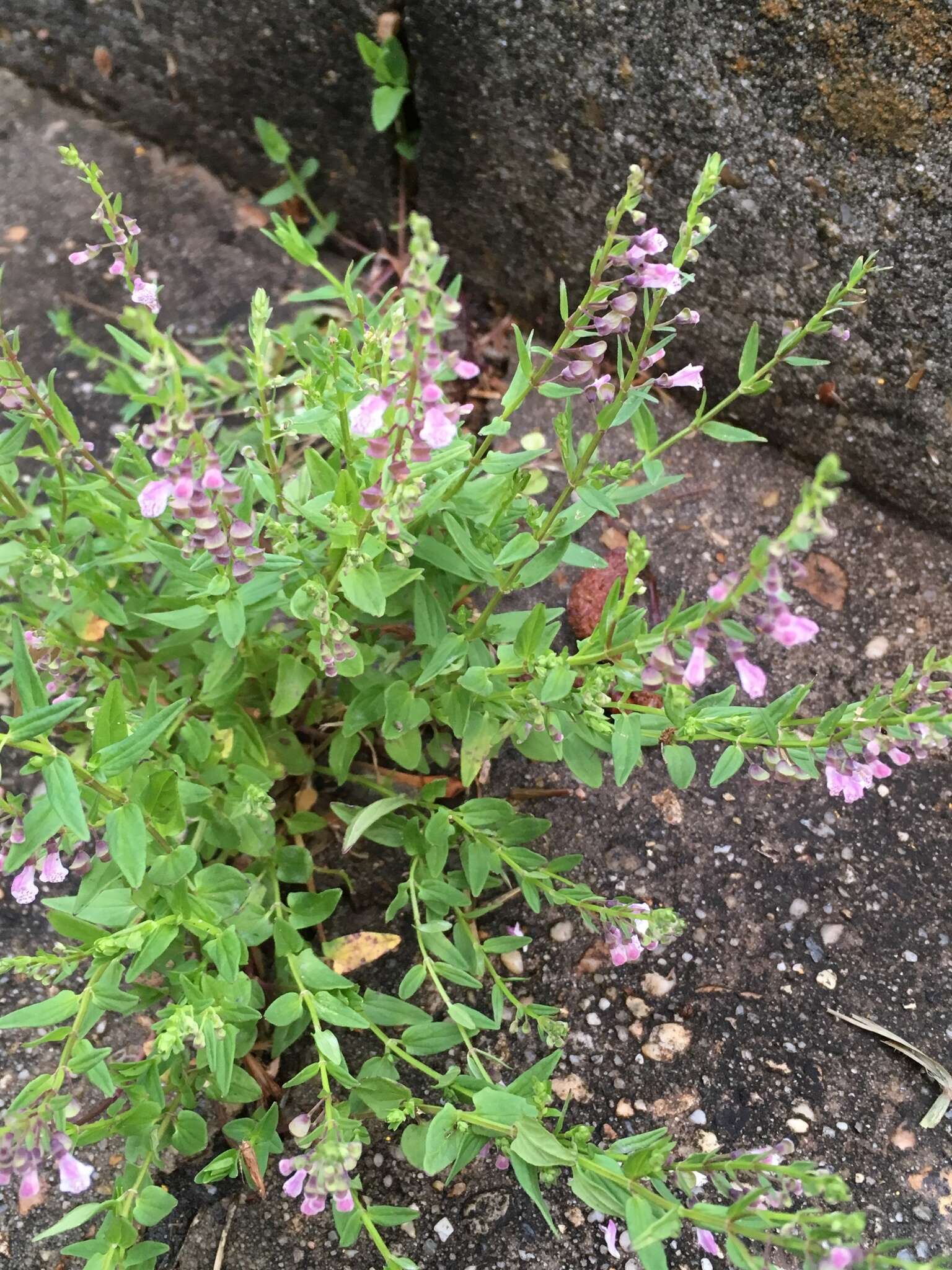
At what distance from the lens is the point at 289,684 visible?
1.99 meters

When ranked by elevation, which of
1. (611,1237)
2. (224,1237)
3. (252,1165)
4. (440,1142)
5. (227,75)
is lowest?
(224,1237)

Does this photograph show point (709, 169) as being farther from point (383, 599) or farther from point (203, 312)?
point (203, 312)

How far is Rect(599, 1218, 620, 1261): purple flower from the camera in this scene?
1681 mm

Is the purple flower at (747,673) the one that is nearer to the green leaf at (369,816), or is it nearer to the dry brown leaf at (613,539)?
the green leaf at (369,816)

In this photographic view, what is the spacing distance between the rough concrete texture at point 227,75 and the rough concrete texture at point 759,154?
291 mm

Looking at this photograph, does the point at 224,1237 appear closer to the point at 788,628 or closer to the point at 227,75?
the point at 788,628

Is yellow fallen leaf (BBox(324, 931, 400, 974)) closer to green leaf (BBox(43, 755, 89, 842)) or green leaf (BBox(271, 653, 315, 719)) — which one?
green leaf (BBox(271, 653, 315, 719))

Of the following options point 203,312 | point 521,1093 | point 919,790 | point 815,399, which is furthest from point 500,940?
point 203,312

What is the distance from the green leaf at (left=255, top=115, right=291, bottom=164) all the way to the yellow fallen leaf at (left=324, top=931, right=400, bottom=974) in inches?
95.8

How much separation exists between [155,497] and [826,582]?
185cm

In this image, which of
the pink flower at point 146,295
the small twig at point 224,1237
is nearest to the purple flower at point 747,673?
the pink flower at point 146,295

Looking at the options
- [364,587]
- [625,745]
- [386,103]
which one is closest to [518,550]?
[364,587]

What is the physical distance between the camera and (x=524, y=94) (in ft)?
8.90

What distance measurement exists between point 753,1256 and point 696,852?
1.11m
